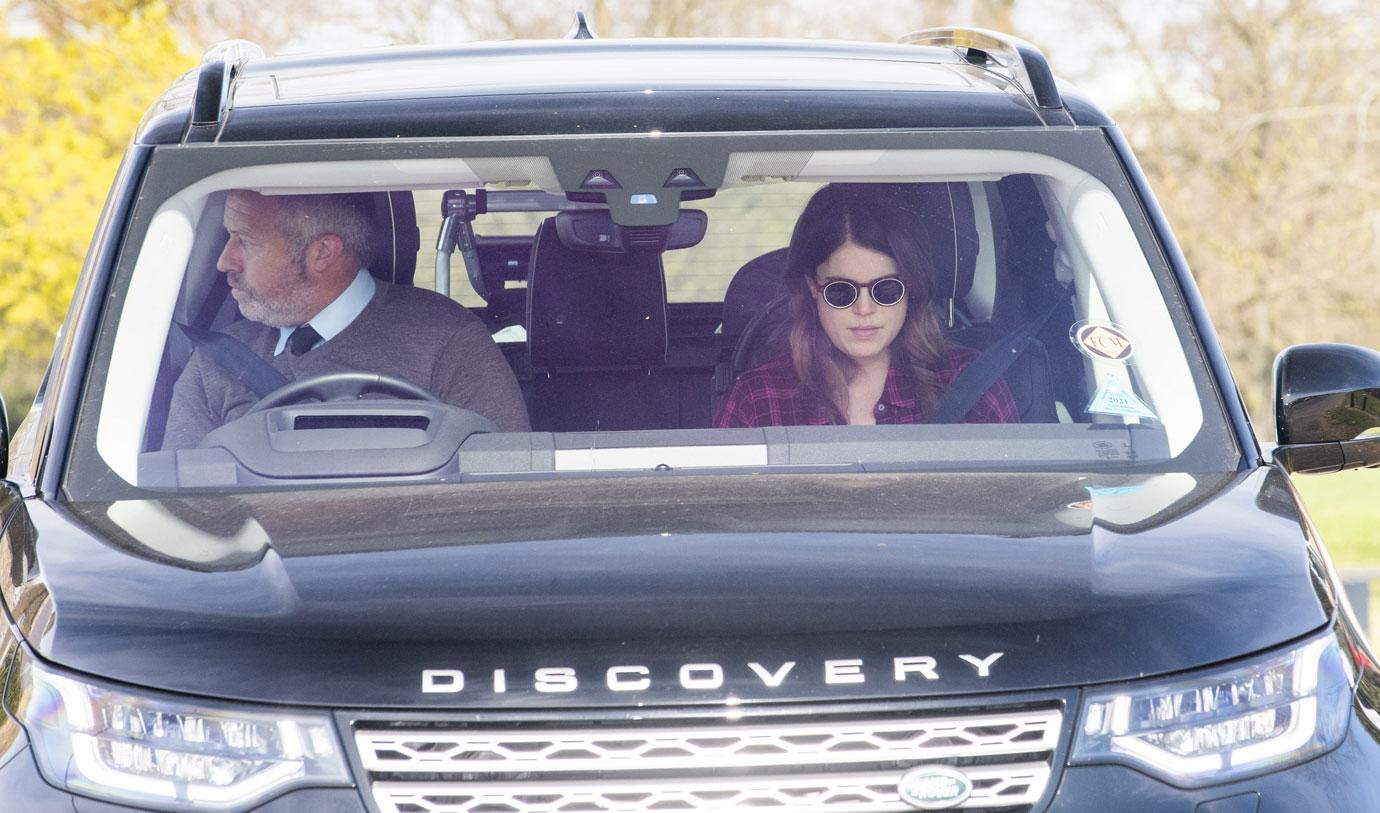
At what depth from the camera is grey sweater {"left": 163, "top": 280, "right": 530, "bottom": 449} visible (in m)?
3.35

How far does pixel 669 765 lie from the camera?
2.24m

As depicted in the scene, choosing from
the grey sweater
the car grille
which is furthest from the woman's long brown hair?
the car grille

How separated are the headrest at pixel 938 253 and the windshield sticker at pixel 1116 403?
2.06 feet

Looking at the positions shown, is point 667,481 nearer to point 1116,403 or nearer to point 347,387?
point 347,387

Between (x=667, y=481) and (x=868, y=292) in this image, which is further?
(x=868, y=292)

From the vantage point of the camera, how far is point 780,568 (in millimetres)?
2473

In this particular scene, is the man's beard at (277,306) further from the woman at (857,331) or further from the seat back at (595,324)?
the woman at (857,331)

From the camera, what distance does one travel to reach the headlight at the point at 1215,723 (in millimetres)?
2318

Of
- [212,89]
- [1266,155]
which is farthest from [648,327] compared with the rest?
[1266,155]

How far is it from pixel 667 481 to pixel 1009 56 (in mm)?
1343

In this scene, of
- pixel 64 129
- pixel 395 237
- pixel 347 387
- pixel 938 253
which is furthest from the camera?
pixel 64 129

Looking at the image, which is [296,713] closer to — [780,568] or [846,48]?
[780,568]

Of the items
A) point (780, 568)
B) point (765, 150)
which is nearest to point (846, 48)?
point (765, 150)

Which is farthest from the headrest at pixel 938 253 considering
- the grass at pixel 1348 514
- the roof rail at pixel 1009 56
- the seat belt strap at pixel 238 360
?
the grass at pixel 1348 514
